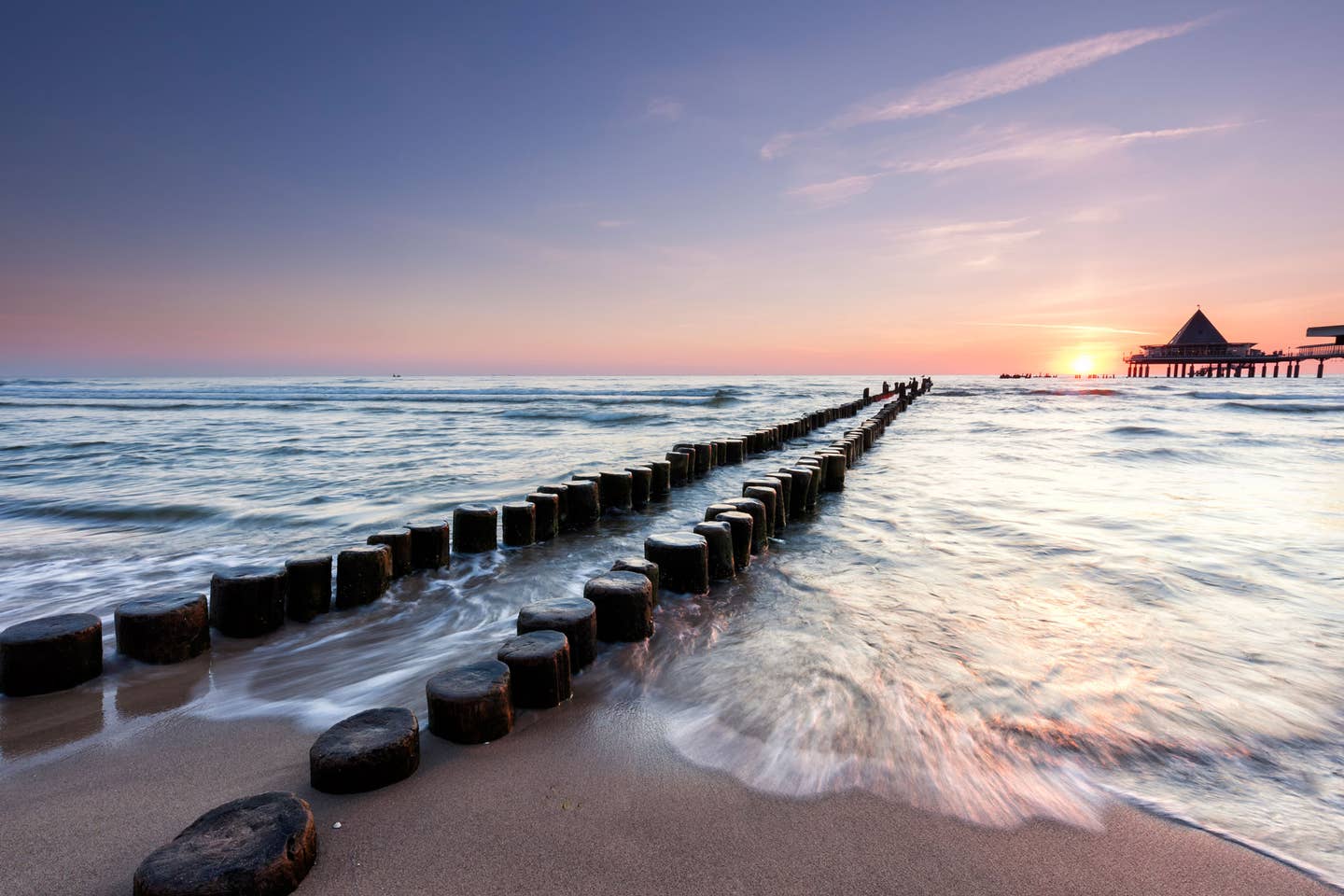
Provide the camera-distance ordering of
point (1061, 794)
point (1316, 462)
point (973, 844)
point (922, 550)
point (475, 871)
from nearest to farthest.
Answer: point (475, 871)
point (973, 844)
point (1061, 794)
point (922, 550)
point (1316, 462)

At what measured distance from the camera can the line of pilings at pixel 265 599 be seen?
2.80m

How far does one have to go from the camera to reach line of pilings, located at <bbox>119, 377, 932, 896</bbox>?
1.59 meters

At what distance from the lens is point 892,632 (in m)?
3.76

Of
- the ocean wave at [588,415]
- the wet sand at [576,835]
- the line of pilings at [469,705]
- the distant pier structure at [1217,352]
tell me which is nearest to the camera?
the line of pilings at [469,705]

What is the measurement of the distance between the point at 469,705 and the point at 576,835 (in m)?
0.65

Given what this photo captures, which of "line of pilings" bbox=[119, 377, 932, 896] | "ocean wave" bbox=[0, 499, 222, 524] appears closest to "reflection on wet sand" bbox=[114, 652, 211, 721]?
"line of pilings" bbox=[119, 377, 932, 896]

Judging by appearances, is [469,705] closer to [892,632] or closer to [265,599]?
[265,599]

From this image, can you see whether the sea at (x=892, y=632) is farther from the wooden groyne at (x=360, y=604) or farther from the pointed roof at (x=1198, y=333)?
the pointed roof at (x=1198, y=333)

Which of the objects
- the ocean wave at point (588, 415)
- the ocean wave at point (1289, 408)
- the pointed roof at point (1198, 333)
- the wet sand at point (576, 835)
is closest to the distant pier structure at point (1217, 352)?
the pointed roof at point (1198, 333)

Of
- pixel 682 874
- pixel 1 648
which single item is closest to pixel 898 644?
pixel 682 874

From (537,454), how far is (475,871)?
12197 millimetres

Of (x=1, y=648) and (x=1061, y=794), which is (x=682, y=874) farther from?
(x=1, y=648)

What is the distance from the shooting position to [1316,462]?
1235cm

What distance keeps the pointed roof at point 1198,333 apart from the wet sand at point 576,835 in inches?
3471
